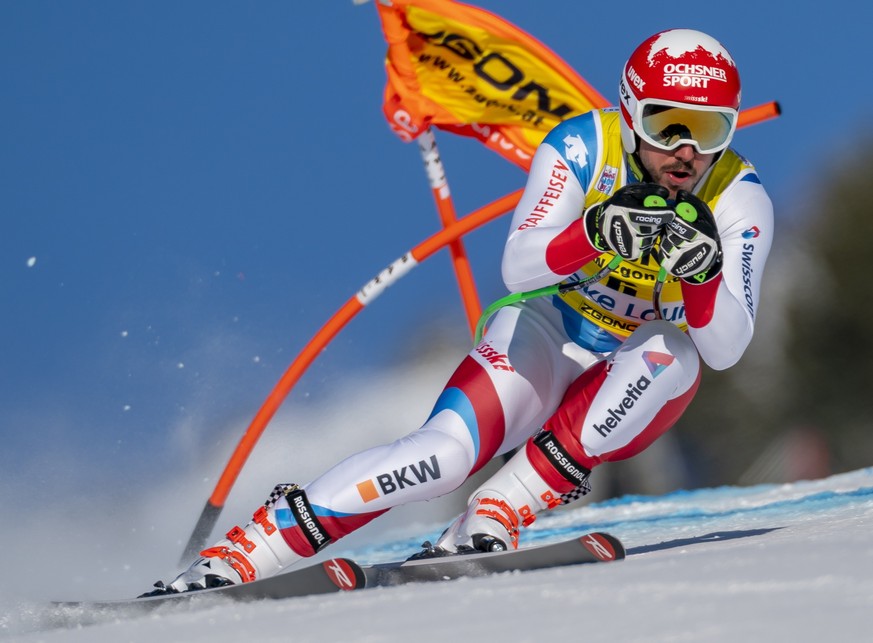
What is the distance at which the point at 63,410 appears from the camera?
7383 mm

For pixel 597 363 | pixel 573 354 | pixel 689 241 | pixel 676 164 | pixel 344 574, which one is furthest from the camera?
pixel 573 354

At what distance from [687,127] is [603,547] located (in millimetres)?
1388

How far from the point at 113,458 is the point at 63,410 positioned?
0.41 metres

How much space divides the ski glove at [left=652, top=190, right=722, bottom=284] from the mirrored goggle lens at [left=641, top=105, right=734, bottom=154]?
0.38 meters

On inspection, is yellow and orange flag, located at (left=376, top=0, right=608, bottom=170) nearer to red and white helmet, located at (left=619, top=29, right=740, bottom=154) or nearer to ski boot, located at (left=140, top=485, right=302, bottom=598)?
red and white helmet, located at (left=619, top=29, right=740, bottom=154)

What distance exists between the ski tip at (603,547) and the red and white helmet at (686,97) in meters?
1.30

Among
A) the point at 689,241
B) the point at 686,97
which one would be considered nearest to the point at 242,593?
the point at 689,241

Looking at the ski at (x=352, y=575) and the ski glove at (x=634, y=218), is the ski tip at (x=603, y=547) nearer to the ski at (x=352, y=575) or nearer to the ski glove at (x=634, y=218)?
the ski at (x=352, y=575)

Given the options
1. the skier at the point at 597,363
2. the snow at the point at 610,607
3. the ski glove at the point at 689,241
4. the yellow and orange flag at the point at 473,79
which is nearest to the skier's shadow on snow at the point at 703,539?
the skier at the point at 597,363

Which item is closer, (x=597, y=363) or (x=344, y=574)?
(x=344, y=574)

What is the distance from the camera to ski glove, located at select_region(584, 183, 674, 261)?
371 centimetres

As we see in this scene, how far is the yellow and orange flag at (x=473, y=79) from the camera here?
6.23 meters

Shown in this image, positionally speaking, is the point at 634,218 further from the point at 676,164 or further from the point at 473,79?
the point at 473,79

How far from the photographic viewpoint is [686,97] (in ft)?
13.4
